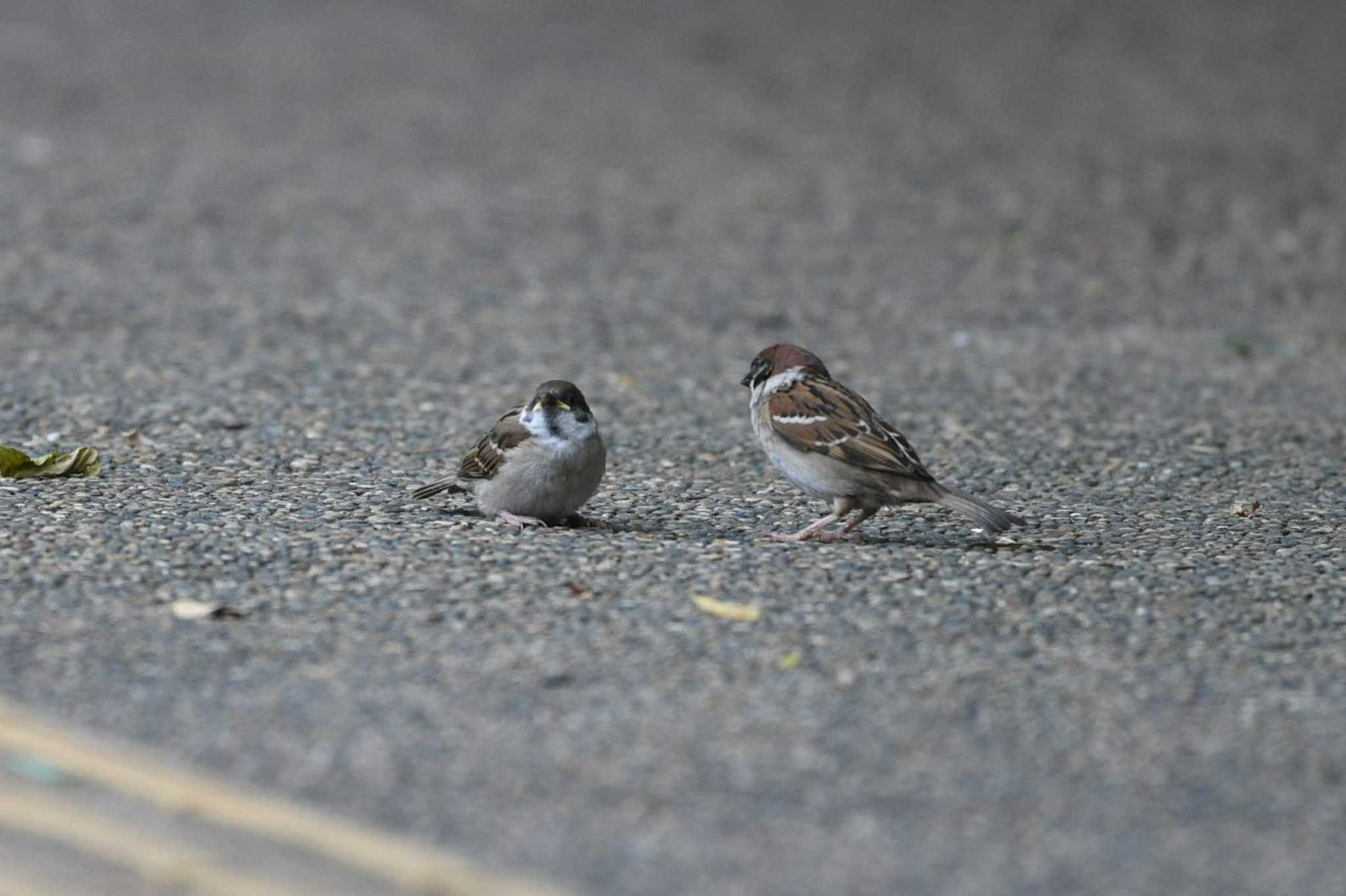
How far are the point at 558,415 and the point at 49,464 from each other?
81.5 inches

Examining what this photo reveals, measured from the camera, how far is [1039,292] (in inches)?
453

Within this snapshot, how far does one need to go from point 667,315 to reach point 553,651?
5945 mm

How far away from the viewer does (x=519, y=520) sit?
20.5ft

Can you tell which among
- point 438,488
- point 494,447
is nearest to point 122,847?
point 494,447

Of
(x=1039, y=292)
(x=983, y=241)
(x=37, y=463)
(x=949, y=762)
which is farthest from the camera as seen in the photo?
(x=983, y=241)

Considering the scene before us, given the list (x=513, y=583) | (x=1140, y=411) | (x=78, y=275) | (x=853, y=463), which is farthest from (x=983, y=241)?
(x=513, y=583)

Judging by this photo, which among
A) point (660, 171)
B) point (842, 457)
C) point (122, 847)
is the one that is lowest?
point (122, 847)

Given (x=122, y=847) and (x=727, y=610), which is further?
(x=727, y=610)

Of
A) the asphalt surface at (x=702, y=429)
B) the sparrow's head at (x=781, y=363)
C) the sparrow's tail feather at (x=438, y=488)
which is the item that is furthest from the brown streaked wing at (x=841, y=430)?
the sparrow's tail feather at (x=438, y=488)

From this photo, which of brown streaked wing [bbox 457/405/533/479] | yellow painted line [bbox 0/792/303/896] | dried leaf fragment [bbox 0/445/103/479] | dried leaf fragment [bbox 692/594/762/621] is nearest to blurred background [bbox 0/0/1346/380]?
dried leaf fragment [bbox 0/445/103/479]

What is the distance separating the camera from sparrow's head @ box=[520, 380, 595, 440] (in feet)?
20.0

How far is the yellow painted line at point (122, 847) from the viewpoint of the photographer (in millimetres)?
3707

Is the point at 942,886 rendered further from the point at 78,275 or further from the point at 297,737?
the point at 78,275

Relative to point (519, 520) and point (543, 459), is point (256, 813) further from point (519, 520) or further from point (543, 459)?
point (519, 520)
